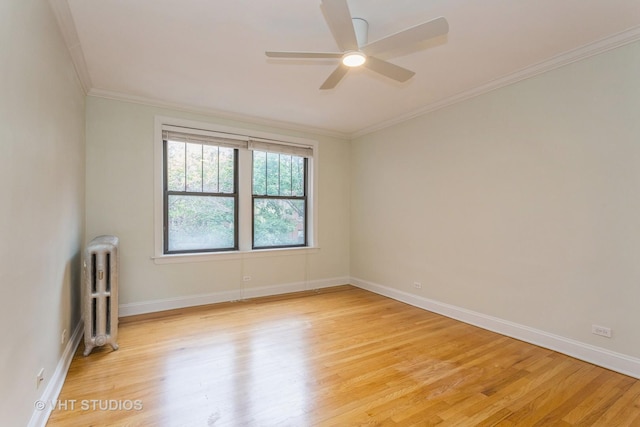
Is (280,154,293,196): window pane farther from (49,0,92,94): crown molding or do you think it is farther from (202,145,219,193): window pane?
(49,0,92,94): crown molding

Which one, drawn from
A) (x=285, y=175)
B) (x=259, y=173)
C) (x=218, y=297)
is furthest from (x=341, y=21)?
(x=218, y=297)

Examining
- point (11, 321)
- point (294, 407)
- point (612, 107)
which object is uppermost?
point (612, 107)

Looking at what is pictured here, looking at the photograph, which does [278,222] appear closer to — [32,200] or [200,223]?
[200,223]

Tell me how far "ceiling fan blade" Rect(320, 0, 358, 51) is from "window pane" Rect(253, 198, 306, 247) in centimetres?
303

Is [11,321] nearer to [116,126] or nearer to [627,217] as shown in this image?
[116,126]

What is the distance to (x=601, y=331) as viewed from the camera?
2.62 meters

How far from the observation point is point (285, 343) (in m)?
3.03

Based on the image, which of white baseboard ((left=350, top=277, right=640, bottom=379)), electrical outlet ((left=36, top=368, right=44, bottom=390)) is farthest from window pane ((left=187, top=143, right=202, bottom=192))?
white baseboard ((left=350, top=277, right=640, bottom=379))

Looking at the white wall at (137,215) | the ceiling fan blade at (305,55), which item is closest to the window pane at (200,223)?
the white wall at (137,215)

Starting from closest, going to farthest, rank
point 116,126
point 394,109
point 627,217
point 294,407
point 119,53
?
point 294,407
point 627,217
point 119,53
point 116,126
point 394,109

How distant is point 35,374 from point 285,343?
6.02 feet

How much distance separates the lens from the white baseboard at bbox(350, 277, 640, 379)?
2508 millimetres

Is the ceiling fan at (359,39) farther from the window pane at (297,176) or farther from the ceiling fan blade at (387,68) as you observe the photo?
the window pane at (297,176)

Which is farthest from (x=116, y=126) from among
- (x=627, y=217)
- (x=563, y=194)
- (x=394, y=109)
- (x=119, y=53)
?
(x=627, y=217)
